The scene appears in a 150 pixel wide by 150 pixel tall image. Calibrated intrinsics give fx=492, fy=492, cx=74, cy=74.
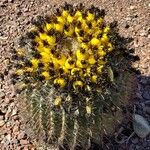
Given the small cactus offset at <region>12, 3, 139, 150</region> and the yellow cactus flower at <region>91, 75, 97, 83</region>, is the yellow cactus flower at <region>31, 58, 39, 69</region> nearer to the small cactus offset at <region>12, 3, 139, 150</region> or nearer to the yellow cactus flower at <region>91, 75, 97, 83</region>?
the small cactus offset at <region>12, 3, 139, 150</region>

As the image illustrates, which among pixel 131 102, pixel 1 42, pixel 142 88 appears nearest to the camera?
pixel 131 102

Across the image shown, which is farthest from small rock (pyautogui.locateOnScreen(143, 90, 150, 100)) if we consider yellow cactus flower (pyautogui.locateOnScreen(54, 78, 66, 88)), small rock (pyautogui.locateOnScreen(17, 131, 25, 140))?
yellow cactus flower (pyautogui.locateOnScreen(54, 78, 66, 88))

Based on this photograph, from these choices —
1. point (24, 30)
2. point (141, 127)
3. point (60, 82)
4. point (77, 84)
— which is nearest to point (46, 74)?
point (60, 82)

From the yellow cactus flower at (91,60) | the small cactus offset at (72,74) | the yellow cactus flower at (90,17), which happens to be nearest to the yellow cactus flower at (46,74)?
the small cactus offset at (72,74)

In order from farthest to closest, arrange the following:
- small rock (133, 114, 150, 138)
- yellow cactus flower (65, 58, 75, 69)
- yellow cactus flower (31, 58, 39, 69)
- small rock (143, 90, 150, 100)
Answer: small rock (143, 90, 150, 100), small rock (133, 114, 150, 138), yellow cactus flower (31, 58, 39, 69), yellow cactus flower (65, 58, 75, 69)

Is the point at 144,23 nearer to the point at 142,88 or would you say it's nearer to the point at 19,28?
the point at 142,88

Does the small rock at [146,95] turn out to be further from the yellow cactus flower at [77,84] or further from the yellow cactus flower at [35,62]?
the yellow cactus flower at [35,62]

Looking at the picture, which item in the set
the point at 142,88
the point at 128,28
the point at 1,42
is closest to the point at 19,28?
the point at 1,42
